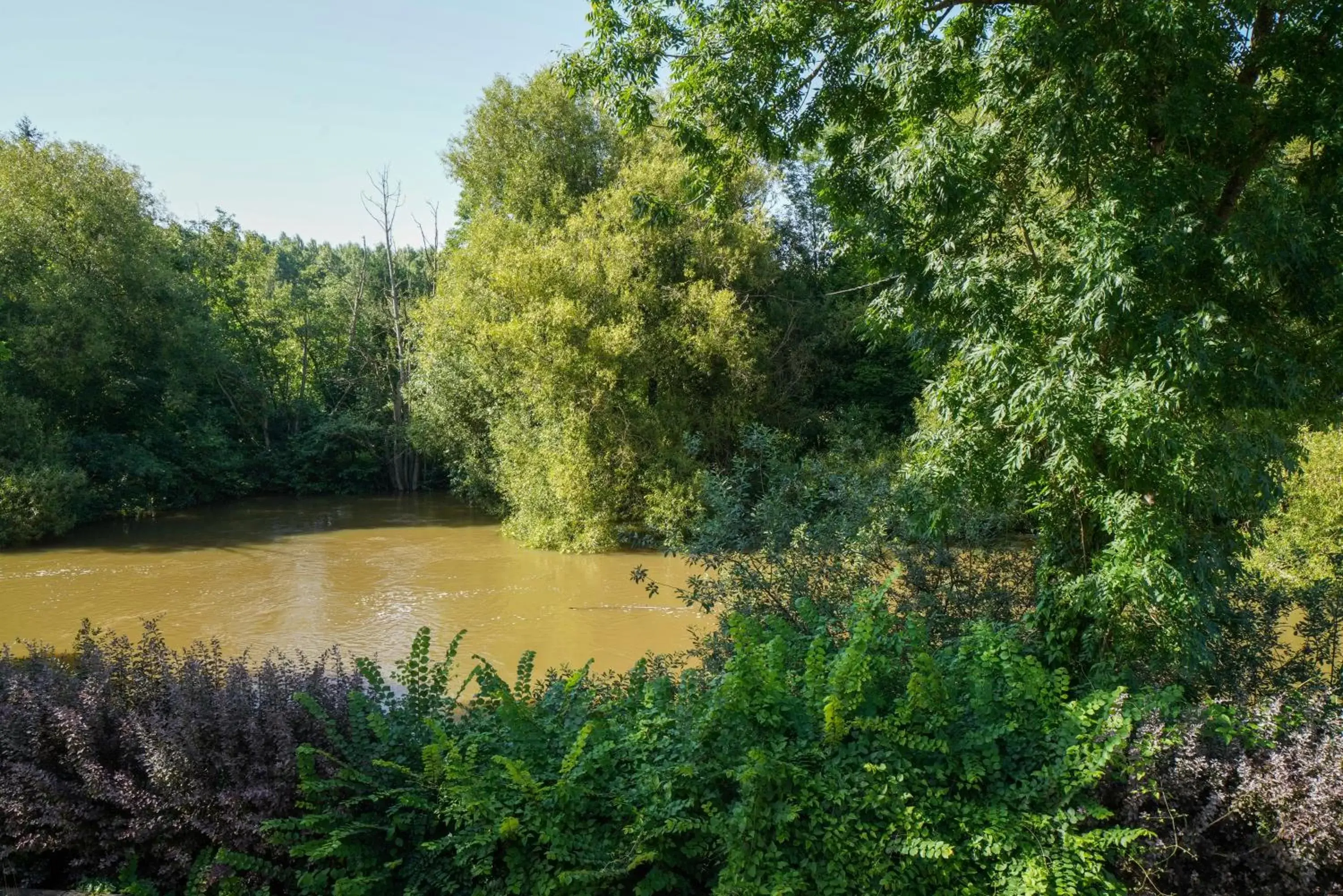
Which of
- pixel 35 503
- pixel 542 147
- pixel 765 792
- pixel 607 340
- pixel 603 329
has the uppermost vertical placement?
pixel 542 147

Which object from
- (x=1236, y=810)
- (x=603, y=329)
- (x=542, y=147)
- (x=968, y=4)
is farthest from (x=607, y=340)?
(x=1236, y=810)

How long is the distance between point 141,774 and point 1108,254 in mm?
4705

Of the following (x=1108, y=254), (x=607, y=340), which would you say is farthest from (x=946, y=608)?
(x=607, y=340)

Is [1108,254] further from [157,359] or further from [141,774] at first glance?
[157,359]

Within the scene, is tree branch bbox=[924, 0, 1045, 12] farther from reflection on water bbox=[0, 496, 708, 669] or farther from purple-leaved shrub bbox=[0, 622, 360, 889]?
reflection on water bbox=[0, 496, 708, 669]

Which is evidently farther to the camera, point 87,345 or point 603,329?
point 87,345

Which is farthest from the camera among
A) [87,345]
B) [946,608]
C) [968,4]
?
[87,345]

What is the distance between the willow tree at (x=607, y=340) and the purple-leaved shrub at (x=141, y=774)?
11244mm

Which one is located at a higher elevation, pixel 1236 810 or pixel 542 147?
pixel 542 147

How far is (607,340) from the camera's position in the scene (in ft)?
48.6

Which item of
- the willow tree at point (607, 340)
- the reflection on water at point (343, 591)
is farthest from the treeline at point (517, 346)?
the reflection on water at point (343, 591)

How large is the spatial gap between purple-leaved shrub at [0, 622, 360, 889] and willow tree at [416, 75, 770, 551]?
1124 centimetres

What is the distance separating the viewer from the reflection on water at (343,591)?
10.3 meters

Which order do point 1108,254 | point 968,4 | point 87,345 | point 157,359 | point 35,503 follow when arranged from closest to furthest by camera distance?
point 1108,254
point 968,4
point 35,503
point 87,345
point 157,359
